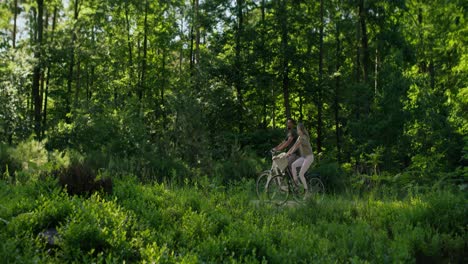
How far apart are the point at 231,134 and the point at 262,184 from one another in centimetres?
963

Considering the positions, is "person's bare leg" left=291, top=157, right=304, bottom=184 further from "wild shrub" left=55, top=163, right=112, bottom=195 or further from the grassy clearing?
"wild shrub" left=55, top=163, right=112, bottom=195

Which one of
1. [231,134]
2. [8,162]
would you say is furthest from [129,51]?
[8,162]

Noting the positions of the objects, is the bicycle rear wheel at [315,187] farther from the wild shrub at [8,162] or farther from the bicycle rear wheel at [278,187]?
the wild shrub at [8,162]

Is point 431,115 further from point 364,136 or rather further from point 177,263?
point 177,263

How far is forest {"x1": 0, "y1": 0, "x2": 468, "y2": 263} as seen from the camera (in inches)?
262

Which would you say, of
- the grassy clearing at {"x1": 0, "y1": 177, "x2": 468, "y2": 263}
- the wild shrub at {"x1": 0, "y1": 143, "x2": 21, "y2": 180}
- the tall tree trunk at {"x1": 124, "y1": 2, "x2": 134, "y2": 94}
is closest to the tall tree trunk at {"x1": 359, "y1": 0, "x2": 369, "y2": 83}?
the grassy clearing at {"x1": 0, "y1": 177, "x2": 468, "y2": 263}

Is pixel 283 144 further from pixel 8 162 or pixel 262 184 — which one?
pixel 8 162

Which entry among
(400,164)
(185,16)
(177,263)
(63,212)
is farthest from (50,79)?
(177,263)

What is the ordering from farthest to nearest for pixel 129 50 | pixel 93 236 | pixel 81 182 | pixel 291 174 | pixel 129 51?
1. pixel 129 51
2. pixel 129 50
3. pixel 291 174
4. pixel 81 182
5. pixel 93 236

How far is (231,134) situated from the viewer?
68.5 ft

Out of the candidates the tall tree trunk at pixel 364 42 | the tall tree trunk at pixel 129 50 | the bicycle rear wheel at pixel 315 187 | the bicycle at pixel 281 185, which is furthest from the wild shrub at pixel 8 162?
the tall tree trunk at pixel 364 42

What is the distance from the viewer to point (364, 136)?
65.0 ft

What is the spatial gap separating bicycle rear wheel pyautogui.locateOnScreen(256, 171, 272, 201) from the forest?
346mm

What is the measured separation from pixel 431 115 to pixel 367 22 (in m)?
9.21
